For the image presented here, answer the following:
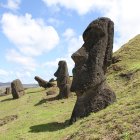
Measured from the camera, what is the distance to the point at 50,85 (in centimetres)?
4844

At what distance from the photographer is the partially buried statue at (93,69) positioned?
20688 mm

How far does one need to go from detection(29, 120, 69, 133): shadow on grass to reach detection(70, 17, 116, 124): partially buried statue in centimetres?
76

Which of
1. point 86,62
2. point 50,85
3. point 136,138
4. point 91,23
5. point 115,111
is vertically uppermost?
point 50,85

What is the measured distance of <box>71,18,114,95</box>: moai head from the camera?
2095 cm

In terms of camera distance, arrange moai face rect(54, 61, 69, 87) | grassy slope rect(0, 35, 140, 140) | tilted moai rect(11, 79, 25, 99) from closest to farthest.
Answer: grassy slope rect(0, 35, 140, 140)
moai face rect(54, 61, 69, 87)
tilted moai rect(11, 79, 25, 99)

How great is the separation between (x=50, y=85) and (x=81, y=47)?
26901 millimetres

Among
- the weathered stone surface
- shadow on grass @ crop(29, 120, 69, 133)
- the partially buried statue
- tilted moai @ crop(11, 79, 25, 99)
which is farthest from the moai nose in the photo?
the weathered stone surface

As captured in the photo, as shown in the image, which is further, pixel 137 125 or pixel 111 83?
pixel 111 83

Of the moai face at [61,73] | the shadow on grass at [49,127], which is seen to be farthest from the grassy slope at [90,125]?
the moai face at [61,73]

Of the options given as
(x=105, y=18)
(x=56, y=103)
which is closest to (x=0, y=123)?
(x=56, y=103)

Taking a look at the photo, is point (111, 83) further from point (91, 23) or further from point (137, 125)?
point (137, 125)

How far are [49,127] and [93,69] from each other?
12.5 feet

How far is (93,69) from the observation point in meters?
21.0

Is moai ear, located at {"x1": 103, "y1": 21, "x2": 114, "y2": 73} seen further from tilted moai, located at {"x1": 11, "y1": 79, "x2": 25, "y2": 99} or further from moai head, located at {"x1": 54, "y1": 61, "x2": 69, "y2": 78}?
tilted moai, located at {"x1": 11, "y1": 79, "x2": 25, "y2": 99}
